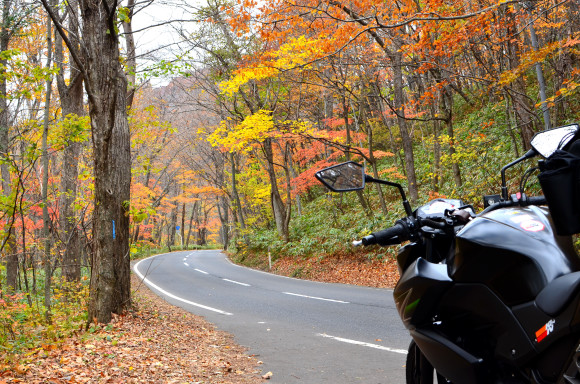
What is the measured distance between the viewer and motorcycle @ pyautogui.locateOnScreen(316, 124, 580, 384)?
1.59 m

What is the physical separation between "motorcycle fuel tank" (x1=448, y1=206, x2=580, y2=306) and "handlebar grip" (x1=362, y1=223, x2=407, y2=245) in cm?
50

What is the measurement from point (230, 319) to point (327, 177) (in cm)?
836

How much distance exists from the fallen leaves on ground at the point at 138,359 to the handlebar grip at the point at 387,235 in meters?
3.54

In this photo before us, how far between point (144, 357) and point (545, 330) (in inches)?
223

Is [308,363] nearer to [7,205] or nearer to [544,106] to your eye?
[7,205]

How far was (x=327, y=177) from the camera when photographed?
280cm

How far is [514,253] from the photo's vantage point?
5.99 feet

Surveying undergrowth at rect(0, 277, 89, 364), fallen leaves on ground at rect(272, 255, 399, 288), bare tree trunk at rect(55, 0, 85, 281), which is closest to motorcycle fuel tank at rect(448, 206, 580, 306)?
undergrowth at rect(0, 277, 89, 364)

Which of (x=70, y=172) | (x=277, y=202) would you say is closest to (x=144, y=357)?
(x=70, y=172)

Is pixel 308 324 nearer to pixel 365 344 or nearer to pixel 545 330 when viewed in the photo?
pixel 365 344

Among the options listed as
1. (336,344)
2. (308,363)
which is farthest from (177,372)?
(336,344)

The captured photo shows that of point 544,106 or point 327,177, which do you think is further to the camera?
point 544,106

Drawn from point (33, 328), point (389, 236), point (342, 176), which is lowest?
point (33, 328)

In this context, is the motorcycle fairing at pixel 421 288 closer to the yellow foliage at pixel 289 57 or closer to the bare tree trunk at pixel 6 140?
the bare tree trunk at pixel 6 140
